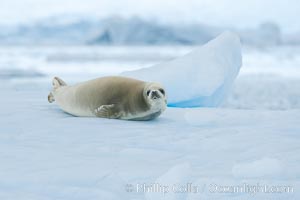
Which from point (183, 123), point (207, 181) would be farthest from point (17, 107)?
point (207, 181)

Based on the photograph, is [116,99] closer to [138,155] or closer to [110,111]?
[110,111]

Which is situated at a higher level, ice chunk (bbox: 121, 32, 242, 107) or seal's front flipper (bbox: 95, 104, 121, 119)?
ice chunk (bbox: 121, 32, 242, 107)

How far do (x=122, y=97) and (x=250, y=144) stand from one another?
1052 mm

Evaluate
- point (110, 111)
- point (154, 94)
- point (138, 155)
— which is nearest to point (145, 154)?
point (138, 155)

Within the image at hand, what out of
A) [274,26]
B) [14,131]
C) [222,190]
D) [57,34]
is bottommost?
[222,190]

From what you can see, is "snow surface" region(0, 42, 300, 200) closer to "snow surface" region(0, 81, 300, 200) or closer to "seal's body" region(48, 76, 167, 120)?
"snow surface" region(0, 81, 300, 200)

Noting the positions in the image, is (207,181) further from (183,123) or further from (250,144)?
(183,123)

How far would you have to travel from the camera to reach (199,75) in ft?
16.9

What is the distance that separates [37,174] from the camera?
2.12 meters

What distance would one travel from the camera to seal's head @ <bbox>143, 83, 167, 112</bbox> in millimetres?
3359

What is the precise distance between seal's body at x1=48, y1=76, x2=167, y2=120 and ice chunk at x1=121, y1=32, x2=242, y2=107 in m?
1.33

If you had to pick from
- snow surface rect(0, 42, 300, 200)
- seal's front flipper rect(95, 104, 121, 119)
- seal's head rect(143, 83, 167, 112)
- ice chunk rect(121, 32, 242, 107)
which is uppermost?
ice chunk rect(121, 32, 242, 107)

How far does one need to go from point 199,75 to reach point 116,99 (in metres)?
1.81

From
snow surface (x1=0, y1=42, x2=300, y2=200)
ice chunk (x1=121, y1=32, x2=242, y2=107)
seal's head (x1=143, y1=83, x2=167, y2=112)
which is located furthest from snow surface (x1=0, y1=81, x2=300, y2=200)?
ice chunk (x1=121, y1=32, x2=242, y2=107)
